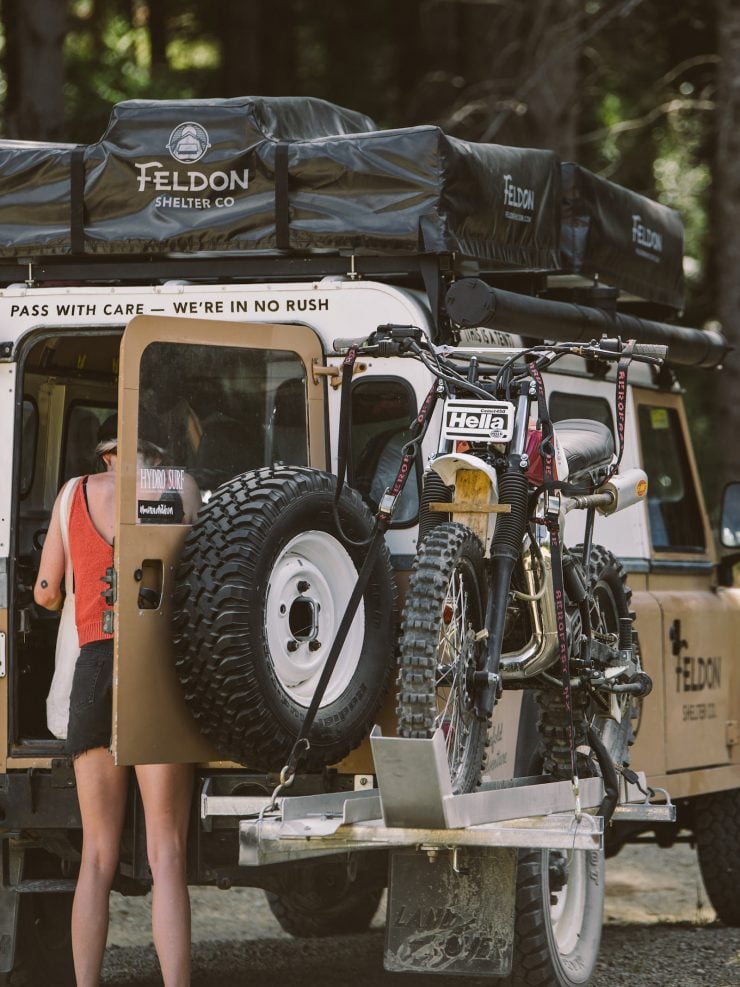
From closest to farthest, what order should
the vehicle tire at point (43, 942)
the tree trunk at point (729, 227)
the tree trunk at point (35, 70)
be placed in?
the vehicle tire at point (43, 942) → the tree trunk at point (35, 70) → the tree trunk at point (729, 227)

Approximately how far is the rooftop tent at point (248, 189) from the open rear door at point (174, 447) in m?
0.48

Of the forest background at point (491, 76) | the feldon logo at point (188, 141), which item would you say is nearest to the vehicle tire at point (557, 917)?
the feldon logo at point (188, 141)

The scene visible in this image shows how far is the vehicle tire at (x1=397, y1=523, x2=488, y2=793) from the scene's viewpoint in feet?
16.1

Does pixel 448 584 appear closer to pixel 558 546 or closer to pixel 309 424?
pixel 558 546

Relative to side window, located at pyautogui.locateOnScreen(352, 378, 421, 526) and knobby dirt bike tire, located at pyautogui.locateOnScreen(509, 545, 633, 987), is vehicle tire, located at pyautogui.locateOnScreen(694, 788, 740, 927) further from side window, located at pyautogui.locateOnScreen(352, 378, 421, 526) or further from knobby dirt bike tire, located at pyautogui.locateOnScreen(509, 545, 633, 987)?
→ side window, located at pyautogui.locateOnScreen(352, 378, 421, 526)

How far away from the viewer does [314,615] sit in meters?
5.65

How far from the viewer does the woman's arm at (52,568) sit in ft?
19.4

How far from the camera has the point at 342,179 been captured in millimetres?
6297

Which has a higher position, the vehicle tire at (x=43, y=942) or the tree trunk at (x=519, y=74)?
the tree trunk at (x=519, y=74)

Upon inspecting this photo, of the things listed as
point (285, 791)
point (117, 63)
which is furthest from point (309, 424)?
point (117, 63)

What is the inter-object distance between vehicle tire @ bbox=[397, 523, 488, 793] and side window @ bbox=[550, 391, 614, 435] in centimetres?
180

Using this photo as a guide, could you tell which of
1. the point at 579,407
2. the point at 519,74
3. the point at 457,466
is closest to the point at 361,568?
the point at 457,466

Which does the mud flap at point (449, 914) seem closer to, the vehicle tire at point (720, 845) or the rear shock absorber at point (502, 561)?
the rear shock absorber at point (502, 561)

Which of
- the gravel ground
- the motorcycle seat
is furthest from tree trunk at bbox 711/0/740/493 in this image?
the motorcycle seat
